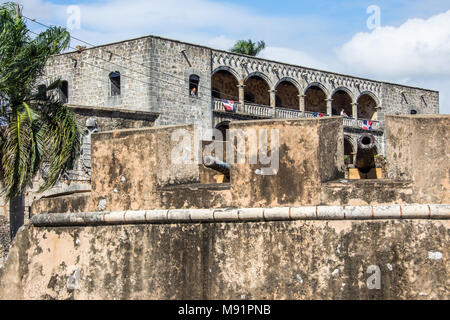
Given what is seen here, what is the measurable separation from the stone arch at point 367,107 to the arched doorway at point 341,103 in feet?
1.69

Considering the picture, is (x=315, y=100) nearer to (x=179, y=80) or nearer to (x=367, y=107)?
(x=367, y=107)

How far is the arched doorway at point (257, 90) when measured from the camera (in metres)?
33.3

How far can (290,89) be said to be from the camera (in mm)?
34875

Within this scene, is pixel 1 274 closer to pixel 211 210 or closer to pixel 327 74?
pixel 211 210

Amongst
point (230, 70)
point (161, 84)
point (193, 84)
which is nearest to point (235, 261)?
point (161, 84)

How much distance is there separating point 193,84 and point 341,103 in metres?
12.2

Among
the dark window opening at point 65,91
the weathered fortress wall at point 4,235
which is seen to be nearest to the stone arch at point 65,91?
the dark window opening at point 65,91

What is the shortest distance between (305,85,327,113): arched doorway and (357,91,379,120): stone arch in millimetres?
1872

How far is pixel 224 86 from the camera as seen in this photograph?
31.9 metres

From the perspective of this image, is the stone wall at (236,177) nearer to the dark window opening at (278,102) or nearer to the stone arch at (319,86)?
the stone arch at (319,86)

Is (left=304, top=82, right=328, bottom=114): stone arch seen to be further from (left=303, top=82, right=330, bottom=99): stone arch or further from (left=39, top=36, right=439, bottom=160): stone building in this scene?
(left=39, top=36, right=439, bottom=160): stone building

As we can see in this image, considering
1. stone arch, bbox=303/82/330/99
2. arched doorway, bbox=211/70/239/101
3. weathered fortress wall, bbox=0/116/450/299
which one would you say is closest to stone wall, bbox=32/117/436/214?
weathered fortress wall, bbox=0/116/450/299

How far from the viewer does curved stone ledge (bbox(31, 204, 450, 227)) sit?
4.74 meters
